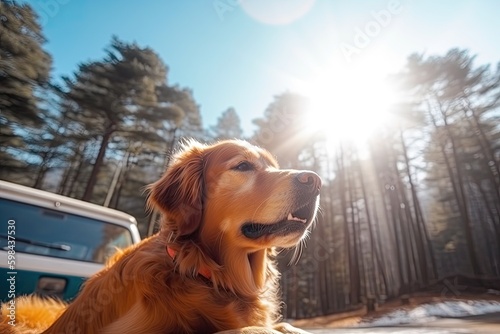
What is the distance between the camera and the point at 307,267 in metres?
29.6

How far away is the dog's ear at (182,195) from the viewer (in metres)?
2.68

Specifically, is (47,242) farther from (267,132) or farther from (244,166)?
(267,132)

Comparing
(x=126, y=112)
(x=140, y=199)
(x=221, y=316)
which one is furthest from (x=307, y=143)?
(x=221, y=316)

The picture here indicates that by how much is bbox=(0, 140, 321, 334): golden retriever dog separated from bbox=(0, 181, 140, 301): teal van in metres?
1.21

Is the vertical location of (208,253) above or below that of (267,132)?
below

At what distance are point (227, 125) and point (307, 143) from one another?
16858 millimetres

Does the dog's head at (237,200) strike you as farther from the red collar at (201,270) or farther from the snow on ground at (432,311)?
the snow on ground at (432,311)

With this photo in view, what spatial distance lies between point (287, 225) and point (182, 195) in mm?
1069

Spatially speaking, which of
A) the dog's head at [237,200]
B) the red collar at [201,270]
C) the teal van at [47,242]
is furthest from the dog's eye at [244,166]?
the teal van at [47,242]

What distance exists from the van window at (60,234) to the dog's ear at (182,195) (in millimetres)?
1799

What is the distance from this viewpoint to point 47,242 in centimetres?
364

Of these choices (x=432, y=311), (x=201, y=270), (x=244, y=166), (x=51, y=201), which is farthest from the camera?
(x=432, y=311)

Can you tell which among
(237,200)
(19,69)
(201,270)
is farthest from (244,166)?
(19,69)

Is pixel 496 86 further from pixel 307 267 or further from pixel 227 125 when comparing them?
pixel 227 125
